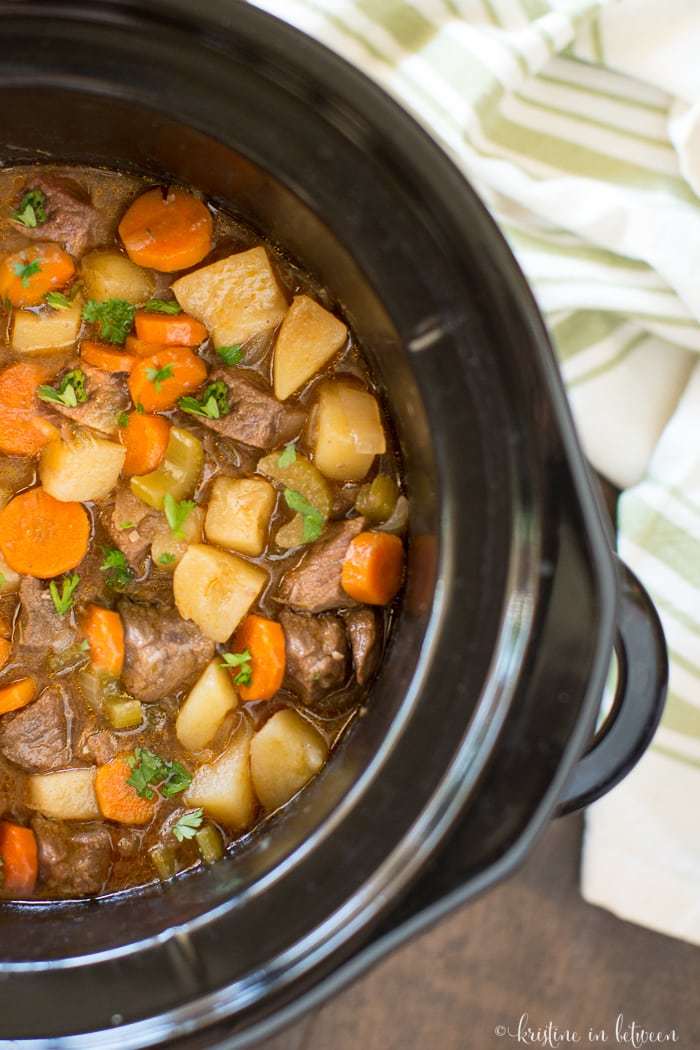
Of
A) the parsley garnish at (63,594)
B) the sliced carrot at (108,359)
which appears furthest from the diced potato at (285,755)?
the sliced carrot at (108,359)

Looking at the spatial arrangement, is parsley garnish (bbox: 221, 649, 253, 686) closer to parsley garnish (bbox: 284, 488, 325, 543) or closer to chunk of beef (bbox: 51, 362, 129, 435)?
parsley garnish (bbox: 284, 488, 325, 543)

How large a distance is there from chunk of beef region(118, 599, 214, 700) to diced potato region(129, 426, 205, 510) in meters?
0.24

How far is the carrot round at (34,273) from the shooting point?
2191 mm

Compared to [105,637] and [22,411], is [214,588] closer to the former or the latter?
[105,637]

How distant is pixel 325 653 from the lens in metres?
2.23

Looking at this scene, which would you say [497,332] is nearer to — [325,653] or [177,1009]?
[325,653]

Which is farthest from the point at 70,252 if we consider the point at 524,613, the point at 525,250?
the point at 524,613

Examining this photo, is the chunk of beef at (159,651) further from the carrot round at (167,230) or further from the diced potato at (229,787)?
the carrot round at (167,230)

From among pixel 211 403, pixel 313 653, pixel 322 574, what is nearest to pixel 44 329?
pixel 211 403

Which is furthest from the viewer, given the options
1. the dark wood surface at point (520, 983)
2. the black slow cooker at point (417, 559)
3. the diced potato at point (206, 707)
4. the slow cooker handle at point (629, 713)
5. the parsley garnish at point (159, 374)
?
the dark wood surface at point (520, 983)

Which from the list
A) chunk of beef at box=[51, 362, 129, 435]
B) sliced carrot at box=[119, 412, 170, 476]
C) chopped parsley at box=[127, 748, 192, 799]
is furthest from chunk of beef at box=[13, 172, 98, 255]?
chopped parsley at box=[127, 748, 192, 799]

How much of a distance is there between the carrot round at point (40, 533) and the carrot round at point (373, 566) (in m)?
0.59

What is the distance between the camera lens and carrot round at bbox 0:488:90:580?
2.22 metres

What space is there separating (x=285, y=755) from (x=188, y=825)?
26 cm
